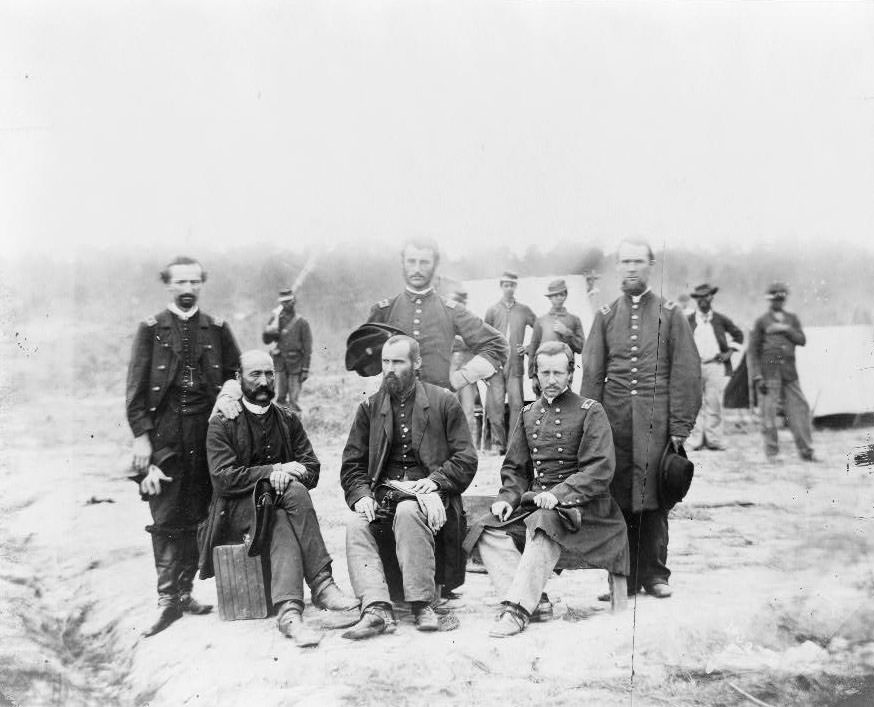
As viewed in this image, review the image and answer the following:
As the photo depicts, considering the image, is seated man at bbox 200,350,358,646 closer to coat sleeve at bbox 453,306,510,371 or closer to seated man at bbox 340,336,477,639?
seated man at bbox 340,336,477,639

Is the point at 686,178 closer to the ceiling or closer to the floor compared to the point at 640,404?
closer to the ceiling

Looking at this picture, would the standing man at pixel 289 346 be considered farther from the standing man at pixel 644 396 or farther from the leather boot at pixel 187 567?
the standing man at pixel 644 396

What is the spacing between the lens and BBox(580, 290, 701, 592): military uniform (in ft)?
15.4

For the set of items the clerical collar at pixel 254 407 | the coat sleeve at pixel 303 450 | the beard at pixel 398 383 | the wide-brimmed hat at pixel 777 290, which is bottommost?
the coat sleeve at pixel 303 450

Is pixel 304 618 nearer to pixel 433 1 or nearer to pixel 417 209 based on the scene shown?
pixel 417 209

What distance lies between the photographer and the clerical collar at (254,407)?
15.5 feet

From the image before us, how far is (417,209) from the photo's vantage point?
5.09 m

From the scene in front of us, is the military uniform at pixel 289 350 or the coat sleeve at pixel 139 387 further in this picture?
the military uniform at pixel 289 350

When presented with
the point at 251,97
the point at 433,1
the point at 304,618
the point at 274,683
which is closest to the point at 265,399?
the point at 304,618

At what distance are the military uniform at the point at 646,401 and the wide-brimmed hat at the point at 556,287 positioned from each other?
391 millimetres

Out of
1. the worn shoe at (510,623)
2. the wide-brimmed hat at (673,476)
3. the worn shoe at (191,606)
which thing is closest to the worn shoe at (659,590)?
the wide-brimmed hat at (673,476)

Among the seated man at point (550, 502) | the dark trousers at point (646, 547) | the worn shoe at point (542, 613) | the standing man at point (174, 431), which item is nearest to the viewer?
the seated man at point (550, 502)

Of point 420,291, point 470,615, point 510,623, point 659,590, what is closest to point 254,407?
point 420,291

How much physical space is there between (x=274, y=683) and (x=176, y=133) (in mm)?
3183
